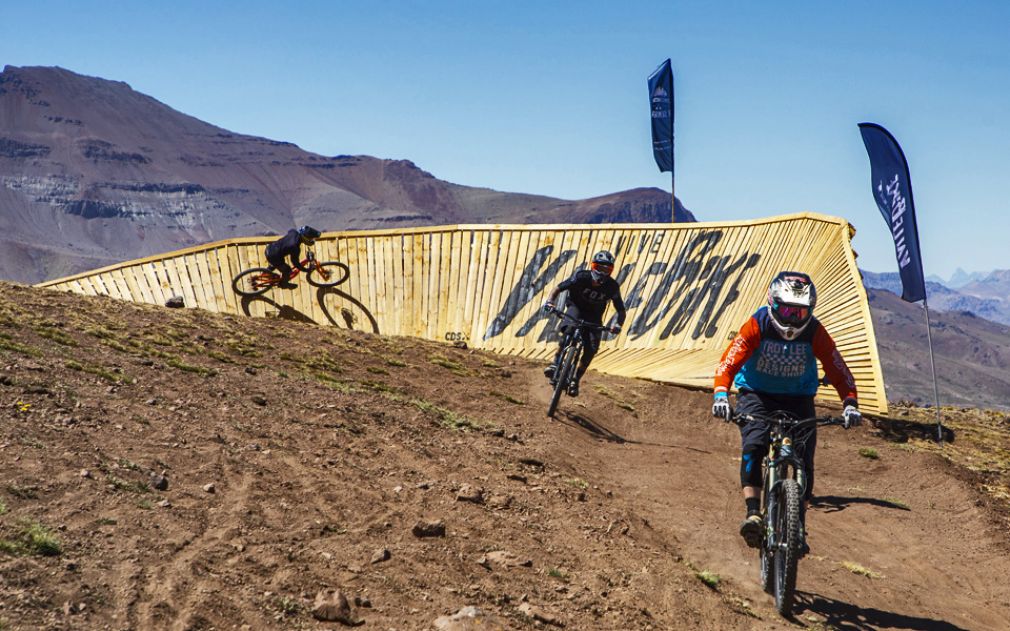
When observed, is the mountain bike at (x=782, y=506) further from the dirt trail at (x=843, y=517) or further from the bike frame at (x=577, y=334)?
the bike frame at (x=577, y=334)

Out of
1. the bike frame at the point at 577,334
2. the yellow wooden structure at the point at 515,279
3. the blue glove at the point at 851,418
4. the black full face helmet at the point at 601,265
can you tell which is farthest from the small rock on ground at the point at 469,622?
the yellow wooden structure at the point at 515,279

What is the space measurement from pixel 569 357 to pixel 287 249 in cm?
905

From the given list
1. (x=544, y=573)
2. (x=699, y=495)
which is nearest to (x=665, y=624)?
(x=544, y=573)

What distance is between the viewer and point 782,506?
626 centimetres

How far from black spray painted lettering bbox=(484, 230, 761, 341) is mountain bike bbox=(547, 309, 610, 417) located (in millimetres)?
6459

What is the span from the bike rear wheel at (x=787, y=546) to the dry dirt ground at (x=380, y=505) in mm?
153

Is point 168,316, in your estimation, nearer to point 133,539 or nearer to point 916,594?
point 133,539

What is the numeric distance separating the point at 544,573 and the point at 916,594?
3.24m

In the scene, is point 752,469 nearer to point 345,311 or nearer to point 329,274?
point 345,311

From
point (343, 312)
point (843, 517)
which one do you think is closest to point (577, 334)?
point (843, 517)

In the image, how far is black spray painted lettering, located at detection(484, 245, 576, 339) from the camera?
19688 mm

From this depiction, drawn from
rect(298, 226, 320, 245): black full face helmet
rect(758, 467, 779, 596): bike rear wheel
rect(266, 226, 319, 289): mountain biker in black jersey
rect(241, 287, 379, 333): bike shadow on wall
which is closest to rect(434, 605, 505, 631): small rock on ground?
rect(758, 467, 779, 596): bike rear wheel

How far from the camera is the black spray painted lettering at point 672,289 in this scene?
18516mm

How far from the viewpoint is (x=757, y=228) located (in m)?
19.5
